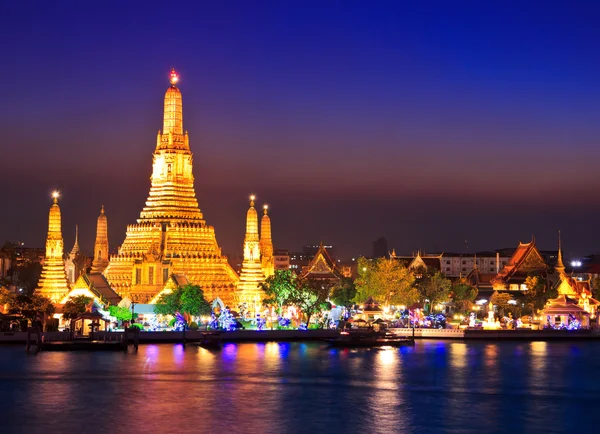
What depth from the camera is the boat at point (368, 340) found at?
66.9m

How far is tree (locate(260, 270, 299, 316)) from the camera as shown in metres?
70.3

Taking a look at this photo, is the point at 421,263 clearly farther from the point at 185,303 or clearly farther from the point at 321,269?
the point at 185,303

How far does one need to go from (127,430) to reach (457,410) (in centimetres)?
1256

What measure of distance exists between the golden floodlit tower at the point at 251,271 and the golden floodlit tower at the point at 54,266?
38.7ft

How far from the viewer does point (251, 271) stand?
74.6 m

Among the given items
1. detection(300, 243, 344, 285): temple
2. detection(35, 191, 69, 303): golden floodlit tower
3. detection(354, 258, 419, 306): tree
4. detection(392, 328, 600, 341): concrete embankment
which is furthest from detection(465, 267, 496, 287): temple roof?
detection(35, 191, 69, 303): golden floodlit tower

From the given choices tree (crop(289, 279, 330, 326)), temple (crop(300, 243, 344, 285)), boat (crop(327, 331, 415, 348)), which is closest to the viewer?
boat (crop(327, 331, 415, 348))

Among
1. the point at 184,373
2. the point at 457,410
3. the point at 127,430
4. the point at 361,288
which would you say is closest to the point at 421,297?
the point at 361,288

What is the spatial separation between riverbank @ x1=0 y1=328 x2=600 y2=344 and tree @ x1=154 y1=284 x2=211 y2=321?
1580mm

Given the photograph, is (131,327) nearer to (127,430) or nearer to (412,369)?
(412,369)

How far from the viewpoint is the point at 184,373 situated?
5016cm

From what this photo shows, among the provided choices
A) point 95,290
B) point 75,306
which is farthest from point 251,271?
point 75,306

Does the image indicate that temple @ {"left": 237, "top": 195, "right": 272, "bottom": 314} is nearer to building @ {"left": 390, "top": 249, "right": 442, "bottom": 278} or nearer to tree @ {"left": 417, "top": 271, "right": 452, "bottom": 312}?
tree @ {"left": 417, "top": 271, "right": 452, "bottom": 312}

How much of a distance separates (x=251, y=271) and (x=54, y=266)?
43.1 ft
